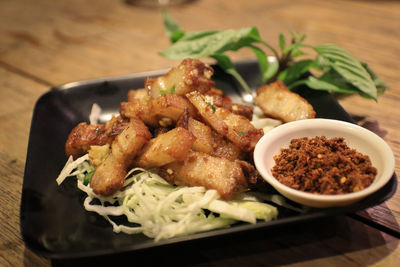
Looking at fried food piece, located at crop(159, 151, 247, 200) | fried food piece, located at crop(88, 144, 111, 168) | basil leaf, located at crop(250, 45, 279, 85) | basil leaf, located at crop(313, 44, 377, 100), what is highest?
basil leaf, located at crop(313, 44, 377, 100)

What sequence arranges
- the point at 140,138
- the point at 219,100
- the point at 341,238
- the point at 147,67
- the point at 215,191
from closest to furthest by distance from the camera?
1. the point at 341,238
2. the point at 215,191
3. the point at 140,138
4. the point at 219,100
5. the point at 147,67

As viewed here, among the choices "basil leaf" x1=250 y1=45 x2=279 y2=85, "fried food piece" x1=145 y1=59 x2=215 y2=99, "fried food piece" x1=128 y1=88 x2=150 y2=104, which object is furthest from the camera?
"basil leaf" x1=250 y1=45 x2=279 y2=85

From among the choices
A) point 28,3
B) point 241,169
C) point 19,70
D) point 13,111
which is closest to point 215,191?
point 241,169

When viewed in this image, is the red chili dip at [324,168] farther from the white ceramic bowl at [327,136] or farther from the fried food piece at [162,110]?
the fried food piece at [162,110]

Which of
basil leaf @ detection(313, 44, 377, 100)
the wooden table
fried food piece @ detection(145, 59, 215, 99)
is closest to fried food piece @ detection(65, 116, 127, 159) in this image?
fried food piece @ detection(145, 59, 215, 99)

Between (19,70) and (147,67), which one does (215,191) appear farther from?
(19,70)

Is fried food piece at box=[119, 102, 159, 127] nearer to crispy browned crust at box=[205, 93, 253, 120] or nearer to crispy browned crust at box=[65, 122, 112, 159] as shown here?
crispy browned crust at box=[65, 122, 112, 159]

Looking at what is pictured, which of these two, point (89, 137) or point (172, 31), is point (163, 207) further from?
point (172, 31)

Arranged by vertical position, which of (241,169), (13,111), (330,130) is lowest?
(13,111)
